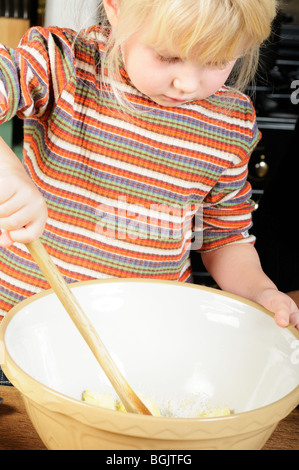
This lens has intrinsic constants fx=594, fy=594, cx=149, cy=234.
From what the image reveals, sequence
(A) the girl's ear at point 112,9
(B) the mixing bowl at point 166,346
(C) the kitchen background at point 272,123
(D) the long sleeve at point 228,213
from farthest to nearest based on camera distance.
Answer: (C) the kitchen background at point 272,123 < (D) the long sleeve at point 228,213 < (A) the girl's ear at point 112,9 < (B) the mixing bowl at point 166,346

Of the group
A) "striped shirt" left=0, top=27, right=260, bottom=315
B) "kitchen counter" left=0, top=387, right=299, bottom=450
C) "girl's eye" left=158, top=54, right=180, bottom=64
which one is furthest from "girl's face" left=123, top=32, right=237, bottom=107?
"kitchen counter" left=0, top=387, right=299, bottom=450

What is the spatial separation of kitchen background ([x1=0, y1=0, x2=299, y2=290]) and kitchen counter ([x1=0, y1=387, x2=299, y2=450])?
1241 mm

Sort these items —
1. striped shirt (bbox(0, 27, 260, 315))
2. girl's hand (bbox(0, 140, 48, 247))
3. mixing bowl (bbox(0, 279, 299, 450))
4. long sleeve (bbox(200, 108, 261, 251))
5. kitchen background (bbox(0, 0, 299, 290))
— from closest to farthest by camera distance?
girl's hand (bbox(0, 140, 48, 247))
mixing bowl (bbox(0, 279, 299, 450))
striped shirt (bbox(0, 27, 260, 315))
long sleeve (bbox(200, 108, 261, 251))
kitchen background (bbox(0, 0, 299, 290))

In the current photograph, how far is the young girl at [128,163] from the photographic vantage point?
0.83 meters

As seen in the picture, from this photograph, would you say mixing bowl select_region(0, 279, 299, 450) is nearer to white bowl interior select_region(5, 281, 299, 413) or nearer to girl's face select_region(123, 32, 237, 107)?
white bowl interior select_region(5, 281, 299, 413)

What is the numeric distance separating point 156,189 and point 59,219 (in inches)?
6.4

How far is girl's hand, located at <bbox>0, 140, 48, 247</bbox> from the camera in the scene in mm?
563

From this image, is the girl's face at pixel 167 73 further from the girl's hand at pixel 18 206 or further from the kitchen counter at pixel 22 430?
the kitchen counter at pixel 22 430

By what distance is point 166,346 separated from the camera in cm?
78

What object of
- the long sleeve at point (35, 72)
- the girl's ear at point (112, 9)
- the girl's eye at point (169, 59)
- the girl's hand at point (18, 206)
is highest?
the girl's ear at point (112, 9)

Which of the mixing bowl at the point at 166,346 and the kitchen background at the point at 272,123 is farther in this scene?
the kitchen background at the point at 272,123

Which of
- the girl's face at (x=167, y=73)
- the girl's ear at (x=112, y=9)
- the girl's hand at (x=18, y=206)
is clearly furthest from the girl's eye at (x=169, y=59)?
the girl's hand at (x=18, y=206)
